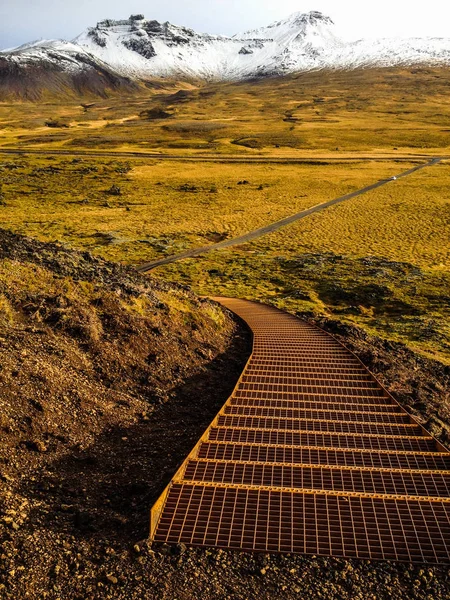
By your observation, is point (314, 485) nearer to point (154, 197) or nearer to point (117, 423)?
point (117, 423)

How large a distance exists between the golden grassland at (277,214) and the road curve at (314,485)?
37.5 ft

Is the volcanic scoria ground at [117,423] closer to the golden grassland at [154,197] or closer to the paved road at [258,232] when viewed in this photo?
the paved road at [258,232]

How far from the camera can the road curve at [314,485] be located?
600cm

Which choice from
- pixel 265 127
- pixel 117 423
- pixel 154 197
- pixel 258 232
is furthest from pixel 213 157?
pixel 117 423

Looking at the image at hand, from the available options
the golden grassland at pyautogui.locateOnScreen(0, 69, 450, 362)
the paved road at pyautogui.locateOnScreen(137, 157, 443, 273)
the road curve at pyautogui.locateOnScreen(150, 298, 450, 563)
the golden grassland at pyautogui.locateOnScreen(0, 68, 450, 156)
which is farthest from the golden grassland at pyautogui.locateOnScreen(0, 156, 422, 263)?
the road curve at pyautogui.locateOnScreen(150, 298, 450, 563)

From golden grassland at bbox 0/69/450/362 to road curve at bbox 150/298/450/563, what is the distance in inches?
450

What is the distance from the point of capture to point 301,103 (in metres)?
191

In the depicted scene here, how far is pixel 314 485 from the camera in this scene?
23.2 ft

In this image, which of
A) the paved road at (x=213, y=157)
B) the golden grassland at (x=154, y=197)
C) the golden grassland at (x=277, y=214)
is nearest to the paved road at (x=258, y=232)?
the golden grassland at (x=277, y=214)

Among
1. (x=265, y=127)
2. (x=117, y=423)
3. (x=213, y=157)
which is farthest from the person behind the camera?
(x=265, y=127)

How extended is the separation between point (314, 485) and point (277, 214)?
43.9 metres

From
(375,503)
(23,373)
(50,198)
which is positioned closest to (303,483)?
(375,503)

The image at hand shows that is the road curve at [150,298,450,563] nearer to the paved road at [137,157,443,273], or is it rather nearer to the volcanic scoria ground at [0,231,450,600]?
the volcanic scoria ground at [0,231,450,600]

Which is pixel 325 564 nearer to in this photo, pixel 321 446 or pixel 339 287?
pixel 321 446
